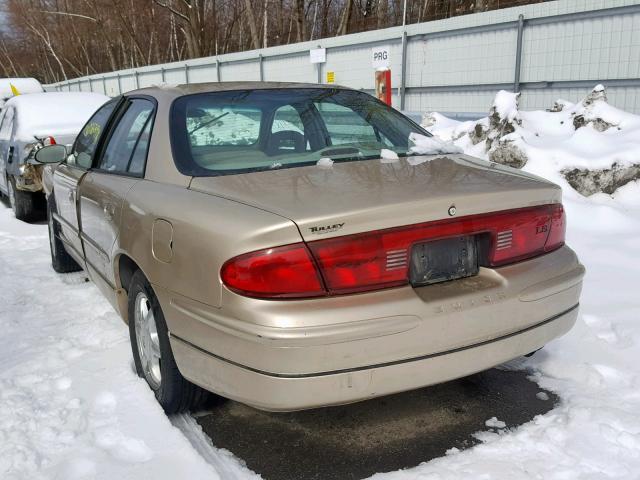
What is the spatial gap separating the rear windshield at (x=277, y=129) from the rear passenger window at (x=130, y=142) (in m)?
0.26

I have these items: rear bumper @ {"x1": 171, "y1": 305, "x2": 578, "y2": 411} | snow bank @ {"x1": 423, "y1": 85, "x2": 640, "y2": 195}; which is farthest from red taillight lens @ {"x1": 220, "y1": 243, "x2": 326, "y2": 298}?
snow bank @ {"x1": 423, "y1": 85, "x2": 640, "y2": 195}

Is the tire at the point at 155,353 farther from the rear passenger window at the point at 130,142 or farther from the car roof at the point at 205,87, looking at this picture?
the car roof at the point at 205,87

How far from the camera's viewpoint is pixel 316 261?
2.13m

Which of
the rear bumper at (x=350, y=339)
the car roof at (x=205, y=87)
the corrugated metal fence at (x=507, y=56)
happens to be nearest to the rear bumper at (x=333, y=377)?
the rear bumper at (x=350, y=339)

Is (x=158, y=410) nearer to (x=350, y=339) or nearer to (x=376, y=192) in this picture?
(x=350, y=339)

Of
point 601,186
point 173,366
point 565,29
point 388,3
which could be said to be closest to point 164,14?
point 388,3

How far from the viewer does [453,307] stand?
226cm

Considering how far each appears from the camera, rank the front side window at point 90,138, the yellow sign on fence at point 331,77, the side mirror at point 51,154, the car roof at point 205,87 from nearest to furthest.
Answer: the car roof at point 205,87
the front side window at point 90,138
the side mirror at point 51,154
the yellow sign on fence at point 331,77

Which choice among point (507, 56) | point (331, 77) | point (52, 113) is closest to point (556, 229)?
point (52, 113)

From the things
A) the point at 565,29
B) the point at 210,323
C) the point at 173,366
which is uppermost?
the point at 565,29

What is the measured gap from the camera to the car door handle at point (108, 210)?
3172 millimetres

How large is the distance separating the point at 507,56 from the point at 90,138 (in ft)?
29.7

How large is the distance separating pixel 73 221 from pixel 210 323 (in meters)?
2.30

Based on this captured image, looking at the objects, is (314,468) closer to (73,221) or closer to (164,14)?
(73,221)
